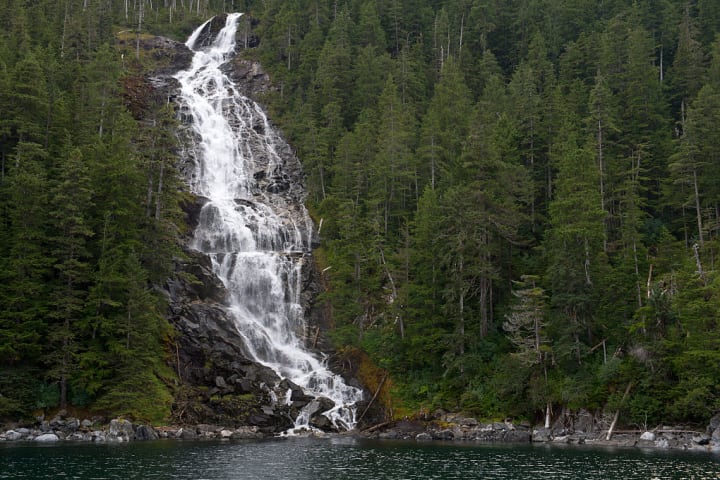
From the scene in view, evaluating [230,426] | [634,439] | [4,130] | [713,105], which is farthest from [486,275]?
[4,130]

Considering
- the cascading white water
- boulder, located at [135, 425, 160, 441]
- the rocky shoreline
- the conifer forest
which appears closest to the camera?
the rocky shoreline

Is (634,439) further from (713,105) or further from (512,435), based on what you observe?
(713,105)

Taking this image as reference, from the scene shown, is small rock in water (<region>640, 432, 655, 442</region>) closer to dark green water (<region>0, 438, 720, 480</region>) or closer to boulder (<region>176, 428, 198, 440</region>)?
dark green water (<region>0, 438, 720, 480</region>)

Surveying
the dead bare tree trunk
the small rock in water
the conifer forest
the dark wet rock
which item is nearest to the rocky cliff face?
the conifer forest

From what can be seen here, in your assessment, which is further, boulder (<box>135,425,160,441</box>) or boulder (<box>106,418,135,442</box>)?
boulder (<box>135,425,160,441</box>)

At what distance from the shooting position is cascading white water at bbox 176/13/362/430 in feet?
156

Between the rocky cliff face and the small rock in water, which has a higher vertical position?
the rocky cliff face

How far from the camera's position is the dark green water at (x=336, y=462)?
80.0 ft

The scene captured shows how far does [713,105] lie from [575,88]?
14.3 meters

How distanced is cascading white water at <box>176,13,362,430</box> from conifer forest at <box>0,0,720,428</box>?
2875 mm

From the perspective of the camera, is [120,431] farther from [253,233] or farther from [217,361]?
[253,233]

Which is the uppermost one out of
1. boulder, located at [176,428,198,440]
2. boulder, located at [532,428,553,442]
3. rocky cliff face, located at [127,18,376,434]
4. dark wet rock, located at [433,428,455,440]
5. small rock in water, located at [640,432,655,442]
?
rocky cliff face, located at [127,18,376,434]

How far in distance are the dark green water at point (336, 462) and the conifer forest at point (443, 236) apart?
6687mm

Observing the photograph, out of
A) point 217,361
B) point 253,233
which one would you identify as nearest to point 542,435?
point 217,361
